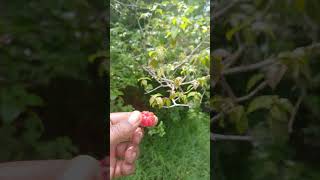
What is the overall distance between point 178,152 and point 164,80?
0.44 m

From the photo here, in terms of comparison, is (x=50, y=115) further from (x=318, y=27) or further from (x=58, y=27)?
(x=318, y=27)

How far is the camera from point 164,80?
313 cm

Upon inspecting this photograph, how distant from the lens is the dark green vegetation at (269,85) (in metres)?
2.71

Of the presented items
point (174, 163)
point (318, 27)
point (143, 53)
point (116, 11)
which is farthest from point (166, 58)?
point (318, 27)

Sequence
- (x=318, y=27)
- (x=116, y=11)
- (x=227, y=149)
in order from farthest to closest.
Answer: (x=116, y=11)
(x=227, y=149)
(x=318, y=27)

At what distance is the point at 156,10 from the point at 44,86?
82 centimetres

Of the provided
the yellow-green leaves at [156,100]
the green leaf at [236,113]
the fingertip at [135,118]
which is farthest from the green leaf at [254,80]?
the fingertip at [135,118]

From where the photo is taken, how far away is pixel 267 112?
277 cm

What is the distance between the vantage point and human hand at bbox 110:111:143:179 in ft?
10.1

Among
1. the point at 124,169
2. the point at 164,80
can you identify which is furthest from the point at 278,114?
the point at 124,169

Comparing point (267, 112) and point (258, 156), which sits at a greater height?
point (267, 112)

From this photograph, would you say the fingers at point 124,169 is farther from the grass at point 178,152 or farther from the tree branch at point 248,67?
the tree branch at point 248,67

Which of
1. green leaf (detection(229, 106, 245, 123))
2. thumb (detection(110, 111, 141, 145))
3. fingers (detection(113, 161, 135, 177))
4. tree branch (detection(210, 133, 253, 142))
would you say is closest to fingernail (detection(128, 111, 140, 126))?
thumb (detection(110, 111, 141, 145))

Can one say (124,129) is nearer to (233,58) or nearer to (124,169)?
(124,169)
